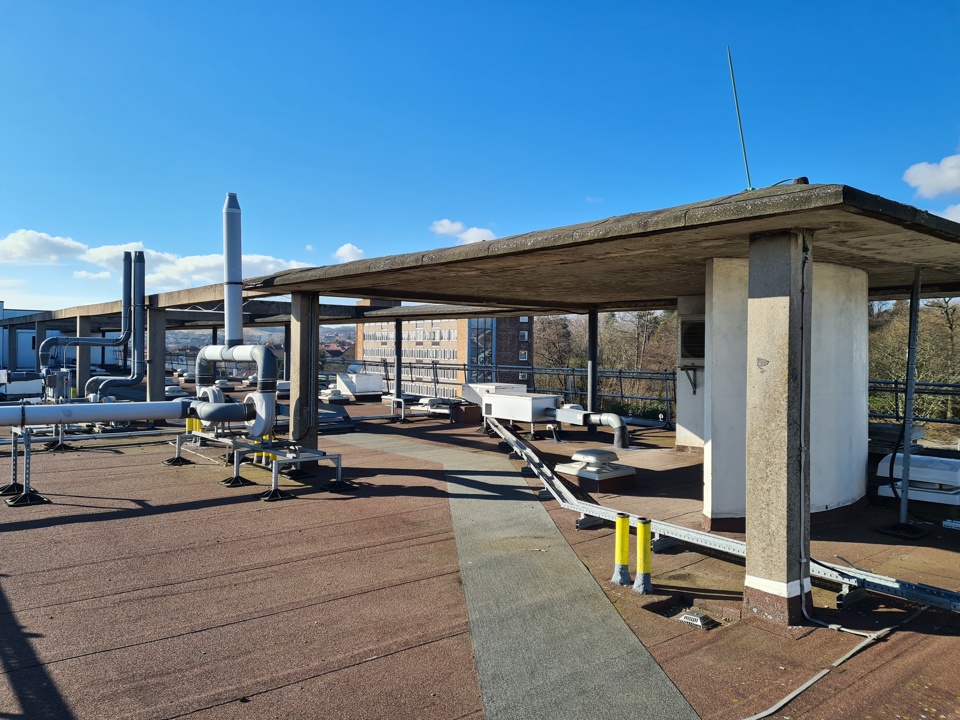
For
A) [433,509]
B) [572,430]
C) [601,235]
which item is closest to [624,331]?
[572,430]

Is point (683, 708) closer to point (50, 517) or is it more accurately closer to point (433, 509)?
point (433, 509)

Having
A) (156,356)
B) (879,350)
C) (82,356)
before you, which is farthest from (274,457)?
(879,350)

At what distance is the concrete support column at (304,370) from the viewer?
1177 cm

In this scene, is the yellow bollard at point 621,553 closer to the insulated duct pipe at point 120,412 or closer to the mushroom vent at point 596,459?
the mushroom vent at point 596,459

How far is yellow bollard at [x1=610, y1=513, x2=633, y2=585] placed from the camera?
592cm

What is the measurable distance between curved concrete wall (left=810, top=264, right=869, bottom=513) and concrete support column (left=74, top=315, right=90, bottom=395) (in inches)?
988

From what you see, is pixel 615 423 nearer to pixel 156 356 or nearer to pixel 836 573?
pixel 836 573

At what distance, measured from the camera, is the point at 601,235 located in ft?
18.3

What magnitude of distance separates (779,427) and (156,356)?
1836 cm

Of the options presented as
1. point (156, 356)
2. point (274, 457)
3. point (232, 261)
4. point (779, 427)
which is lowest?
point (274, 457)

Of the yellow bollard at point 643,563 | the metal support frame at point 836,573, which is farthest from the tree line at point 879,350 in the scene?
the yellow bollard at point 643,563

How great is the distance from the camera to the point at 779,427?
207 inches

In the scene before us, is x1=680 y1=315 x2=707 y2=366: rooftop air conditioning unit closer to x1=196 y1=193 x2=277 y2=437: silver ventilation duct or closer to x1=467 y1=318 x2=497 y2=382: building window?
x1=196 y1=193 x2=277 y2=437: silver ventilation duct

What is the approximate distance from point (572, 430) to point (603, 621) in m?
12.8
